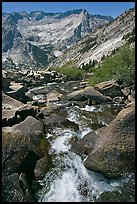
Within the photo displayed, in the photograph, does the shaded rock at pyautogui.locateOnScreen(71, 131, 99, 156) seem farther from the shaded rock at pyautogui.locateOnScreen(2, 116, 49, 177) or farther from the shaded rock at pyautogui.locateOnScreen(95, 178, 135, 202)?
the shaded rock at pyautogui.locateOnScreen(95, 178, 135, 202)

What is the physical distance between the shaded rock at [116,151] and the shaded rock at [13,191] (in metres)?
4.14

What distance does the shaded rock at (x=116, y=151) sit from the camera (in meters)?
14.3

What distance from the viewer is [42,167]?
15.3 m

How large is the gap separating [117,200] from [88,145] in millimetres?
4766

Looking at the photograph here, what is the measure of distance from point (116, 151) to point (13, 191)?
18.3ft

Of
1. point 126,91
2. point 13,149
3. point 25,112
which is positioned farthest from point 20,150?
point 126,91

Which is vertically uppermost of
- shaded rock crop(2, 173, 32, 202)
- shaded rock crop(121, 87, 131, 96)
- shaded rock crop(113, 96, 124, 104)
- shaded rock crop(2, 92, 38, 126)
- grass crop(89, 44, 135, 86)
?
grass crop(89, 44, 135, 86)

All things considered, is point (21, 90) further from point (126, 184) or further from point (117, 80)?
point (126, 184)

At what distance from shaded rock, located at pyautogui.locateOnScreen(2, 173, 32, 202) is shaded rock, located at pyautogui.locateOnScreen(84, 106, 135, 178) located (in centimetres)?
414

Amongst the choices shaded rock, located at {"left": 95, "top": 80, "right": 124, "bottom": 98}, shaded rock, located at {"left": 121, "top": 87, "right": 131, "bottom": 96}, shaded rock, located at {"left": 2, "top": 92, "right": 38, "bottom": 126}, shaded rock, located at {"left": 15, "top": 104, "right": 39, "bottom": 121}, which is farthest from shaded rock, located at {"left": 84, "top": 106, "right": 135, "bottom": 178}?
shaded rock, located at {"left": 121, "top": 87, "right": 131, "bottom": 96}

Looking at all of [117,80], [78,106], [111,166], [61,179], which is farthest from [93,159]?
[117,80]

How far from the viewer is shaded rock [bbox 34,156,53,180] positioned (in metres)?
14.7

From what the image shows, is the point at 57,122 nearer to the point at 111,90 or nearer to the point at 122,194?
the point at 122,194

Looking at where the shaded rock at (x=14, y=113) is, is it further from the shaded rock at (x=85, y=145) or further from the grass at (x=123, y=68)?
the grass at (x=123, y=68)
